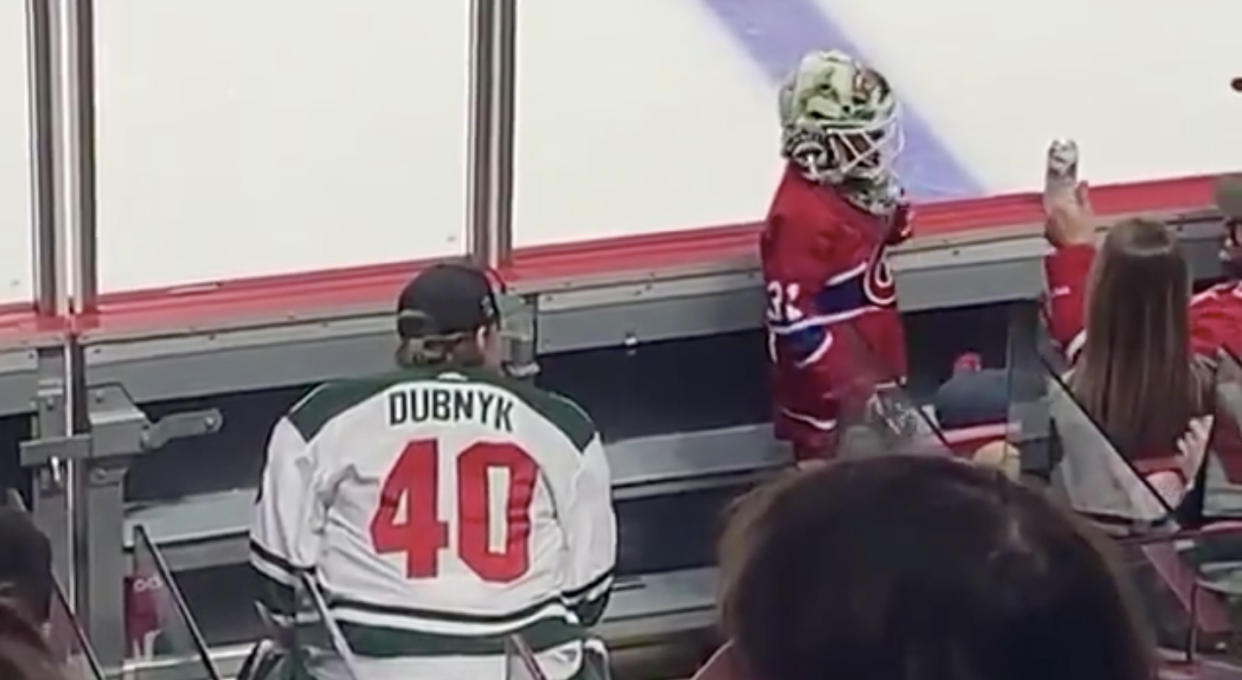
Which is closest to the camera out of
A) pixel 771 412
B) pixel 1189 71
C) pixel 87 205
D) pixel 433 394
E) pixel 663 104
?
pixel 433 394

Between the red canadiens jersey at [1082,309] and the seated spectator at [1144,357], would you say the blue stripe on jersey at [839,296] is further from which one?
the seated spectator at [1144,357]

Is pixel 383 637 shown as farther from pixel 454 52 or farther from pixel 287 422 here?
pixel 454 52

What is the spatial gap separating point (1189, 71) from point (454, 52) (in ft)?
4.31

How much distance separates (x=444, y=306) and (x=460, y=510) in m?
0.21

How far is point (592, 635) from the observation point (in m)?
2.68

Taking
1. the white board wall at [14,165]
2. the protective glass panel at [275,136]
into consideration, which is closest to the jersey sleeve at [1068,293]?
the protective glass panel at [275,136]

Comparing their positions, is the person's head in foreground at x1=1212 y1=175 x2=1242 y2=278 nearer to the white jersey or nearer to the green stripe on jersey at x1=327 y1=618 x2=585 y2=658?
the white jersey

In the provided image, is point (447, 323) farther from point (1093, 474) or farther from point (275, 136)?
point (275, 136)

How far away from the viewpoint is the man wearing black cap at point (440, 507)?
8.26ft

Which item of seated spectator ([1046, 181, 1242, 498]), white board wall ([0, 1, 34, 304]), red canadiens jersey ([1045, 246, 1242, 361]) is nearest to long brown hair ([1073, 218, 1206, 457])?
seated spectator ([1046, 181, 1242, 498])

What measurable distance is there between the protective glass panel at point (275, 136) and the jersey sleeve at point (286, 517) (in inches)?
25.9

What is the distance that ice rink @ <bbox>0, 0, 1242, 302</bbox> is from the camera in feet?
11.2

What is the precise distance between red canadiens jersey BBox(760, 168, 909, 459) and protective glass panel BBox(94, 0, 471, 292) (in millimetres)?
423

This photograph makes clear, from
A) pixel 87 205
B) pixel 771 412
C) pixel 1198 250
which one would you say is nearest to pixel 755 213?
pixel 771 412
